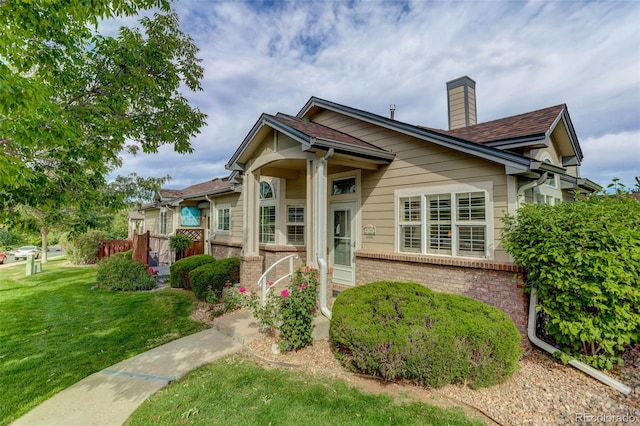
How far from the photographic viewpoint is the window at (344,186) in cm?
786

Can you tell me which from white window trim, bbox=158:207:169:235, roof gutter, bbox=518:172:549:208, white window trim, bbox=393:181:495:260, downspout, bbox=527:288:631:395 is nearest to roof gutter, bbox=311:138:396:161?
white window trim, bbox=393:181:495:260

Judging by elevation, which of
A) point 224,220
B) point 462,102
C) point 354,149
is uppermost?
point 462,102

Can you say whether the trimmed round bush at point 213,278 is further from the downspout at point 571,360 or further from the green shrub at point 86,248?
the green shrub at point 86,248

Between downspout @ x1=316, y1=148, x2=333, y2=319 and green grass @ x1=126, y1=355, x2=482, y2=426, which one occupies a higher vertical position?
downspout @ x1=316, y1=148, x2=333, y2=319

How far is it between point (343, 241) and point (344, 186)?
1.55 meters

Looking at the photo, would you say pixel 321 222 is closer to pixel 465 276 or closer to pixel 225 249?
pixel 465 276

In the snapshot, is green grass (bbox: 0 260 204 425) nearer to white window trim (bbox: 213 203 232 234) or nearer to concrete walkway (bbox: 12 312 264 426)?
concrete walkway (bbox: 12 312 264 426)

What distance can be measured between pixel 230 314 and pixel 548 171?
7059 mm

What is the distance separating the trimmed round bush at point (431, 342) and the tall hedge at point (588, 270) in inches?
34.5

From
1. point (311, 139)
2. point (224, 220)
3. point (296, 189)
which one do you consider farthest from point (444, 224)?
point (224, 220)

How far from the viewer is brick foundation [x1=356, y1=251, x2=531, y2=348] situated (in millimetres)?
4930

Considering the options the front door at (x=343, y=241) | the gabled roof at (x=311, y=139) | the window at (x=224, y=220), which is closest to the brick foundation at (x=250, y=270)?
the front door at (x=343, y=241)

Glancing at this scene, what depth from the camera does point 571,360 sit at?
4266 millimetres

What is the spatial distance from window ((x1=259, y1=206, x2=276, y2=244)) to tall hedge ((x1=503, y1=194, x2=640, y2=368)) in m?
6.76
